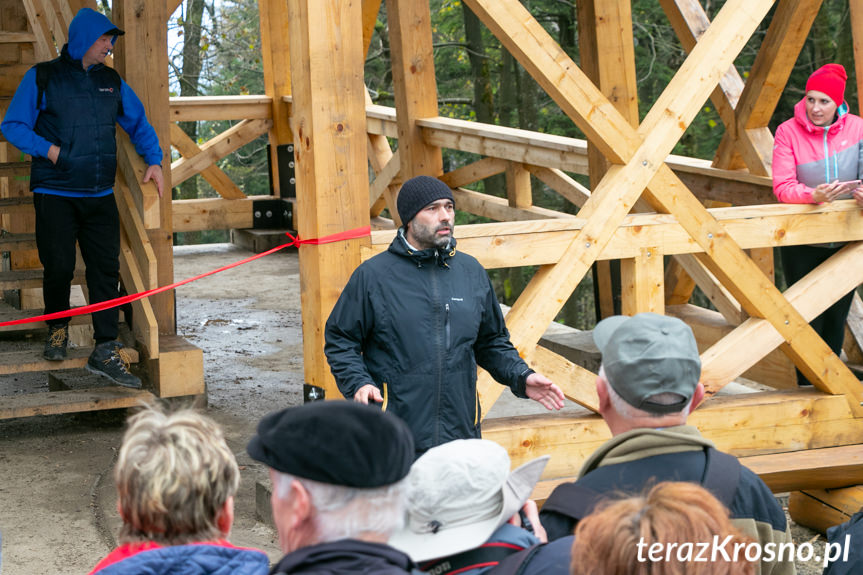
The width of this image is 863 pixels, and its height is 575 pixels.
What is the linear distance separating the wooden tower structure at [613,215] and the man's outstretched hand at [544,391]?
84 cm

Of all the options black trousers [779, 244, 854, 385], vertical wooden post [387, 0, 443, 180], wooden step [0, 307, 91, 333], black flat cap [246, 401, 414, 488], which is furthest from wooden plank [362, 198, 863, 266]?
vertical wooden post [387, 0, 443, 180]

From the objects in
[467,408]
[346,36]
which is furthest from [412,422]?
[346,36]

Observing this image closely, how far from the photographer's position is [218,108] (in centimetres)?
1137

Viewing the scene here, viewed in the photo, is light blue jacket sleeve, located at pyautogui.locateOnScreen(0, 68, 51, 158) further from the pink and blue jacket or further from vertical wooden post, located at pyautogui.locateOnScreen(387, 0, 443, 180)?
A: the pink and blue jacket

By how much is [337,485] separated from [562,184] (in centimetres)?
655

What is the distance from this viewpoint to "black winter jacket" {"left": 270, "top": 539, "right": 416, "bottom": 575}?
5.55 ft

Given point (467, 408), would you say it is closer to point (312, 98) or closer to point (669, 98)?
point (312, 98)

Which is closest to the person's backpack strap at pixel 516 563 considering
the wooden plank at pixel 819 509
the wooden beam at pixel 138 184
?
the wooden plank at pixel 819 509

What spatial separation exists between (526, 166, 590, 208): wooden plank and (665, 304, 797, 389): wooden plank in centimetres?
107

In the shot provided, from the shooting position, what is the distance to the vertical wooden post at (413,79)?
24.5ft

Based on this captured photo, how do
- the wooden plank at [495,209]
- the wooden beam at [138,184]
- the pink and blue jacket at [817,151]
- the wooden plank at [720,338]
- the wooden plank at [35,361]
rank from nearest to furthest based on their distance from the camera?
the pink and blue jacket at [817,151] → the wooden plank at [35,361] → the wooden beam at [138,184] → the wooden plank at [720,338] → the wooden plank at [495,209]

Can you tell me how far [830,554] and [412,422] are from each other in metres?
1.62

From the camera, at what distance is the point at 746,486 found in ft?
7.26

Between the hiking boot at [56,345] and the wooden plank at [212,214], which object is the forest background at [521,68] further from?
the hiking boot at [56,345]
